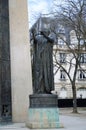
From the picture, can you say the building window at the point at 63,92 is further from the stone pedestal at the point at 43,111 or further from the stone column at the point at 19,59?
the stone pedestal at the point at 43,111

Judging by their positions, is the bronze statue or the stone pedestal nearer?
the stone pedestal

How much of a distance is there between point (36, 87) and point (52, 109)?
1041 mm

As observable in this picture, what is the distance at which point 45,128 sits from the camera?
46.0ft

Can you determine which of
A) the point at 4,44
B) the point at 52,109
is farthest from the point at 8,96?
the point at 52,109

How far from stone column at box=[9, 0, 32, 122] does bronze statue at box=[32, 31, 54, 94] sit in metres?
2.70

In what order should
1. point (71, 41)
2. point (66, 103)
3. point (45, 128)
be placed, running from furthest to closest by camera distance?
point (66, 103)
point (71, 41)
point (45, 128)

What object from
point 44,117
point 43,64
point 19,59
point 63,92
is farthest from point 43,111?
point 63,92

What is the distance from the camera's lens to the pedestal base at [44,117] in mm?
14311

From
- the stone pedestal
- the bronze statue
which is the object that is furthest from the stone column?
the stone pedestal

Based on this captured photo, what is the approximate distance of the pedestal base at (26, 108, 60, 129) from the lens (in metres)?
14.3

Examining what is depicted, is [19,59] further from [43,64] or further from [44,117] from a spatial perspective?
[44,117]

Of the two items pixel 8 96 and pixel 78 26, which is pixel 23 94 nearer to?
pixel 8 96

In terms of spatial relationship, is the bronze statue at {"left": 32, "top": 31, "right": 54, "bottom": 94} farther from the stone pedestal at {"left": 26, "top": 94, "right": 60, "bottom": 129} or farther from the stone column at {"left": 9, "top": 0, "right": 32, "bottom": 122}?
the stone column at {"left": 9, "top": 0, "right": 32, "bottom": 122}

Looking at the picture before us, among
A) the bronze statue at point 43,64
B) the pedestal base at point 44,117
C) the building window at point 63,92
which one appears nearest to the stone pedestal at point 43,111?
the pedestal base at point 44,117
